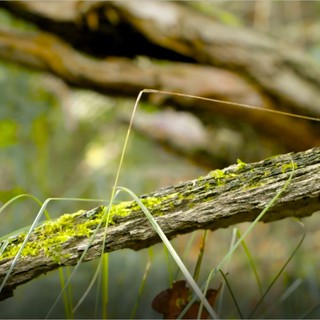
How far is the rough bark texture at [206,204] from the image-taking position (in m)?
0.66

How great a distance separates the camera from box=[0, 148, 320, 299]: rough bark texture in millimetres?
665

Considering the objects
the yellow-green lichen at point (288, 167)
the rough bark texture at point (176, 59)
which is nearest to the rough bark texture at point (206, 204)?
the yellow-green lichen at point (288, 167)

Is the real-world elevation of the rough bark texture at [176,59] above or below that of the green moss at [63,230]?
above

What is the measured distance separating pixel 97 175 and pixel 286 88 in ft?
3.08

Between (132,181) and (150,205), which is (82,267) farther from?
(150,205)

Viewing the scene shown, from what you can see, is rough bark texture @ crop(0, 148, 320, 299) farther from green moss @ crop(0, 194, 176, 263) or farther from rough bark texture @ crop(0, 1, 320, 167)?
rough bark texture @ crop(0, 1, 320, 167)

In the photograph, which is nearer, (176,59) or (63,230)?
(63,230)

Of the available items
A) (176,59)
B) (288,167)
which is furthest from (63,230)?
(176,59)

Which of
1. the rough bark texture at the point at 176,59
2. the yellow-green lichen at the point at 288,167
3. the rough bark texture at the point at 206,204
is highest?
the rough bark texture at the point at 176,59

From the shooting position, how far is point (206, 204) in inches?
26.5

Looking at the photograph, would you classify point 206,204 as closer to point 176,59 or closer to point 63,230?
point 63,230

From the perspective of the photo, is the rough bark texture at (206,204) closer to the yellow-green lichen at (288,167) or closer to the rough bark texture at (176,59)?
the yellow-green lichen at (288,167)

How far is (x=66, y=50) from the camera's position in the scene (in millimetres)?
2006

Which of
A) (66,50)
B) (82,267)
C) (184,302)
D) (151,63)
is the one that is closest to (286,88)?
(151,63)
